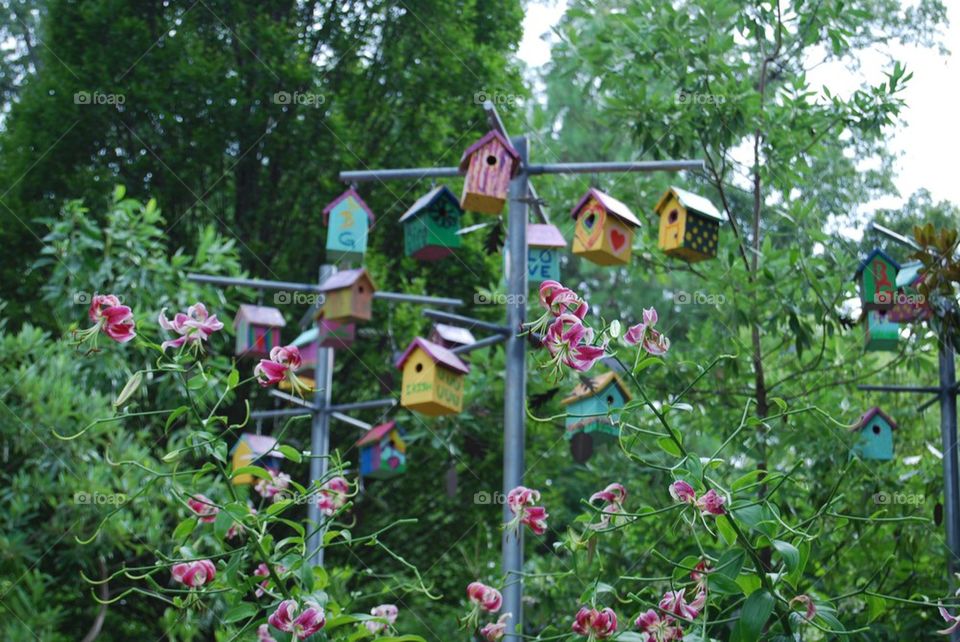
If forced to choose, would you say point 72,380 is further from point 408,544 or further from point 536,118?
point 536,118

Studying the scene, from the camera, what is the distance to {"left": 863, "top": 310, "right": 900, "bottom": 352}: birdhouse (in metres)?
5.61

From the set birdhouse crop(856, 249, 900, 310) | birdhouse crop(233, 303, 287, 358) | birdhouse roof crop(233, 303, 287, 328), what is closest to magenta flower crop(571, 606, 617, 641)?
birdhouse crop(856, 249, 900, 310)

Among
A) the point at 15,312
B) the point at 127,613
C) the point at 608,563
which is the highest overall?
the point at 15,312

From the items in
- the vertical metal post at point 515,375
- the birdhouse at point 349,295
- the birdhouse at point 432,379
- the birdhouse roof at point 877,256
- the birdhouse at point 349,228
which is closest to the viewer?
the vertical metal post at point 515,375

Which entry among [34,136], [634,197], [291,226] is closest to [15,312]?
[34,136]

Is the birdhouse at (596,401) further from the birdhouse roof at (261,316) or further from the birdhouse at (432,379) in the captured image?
the birdhouse roof at (261,316)

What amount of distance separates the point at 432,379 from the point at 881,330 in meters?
2.15

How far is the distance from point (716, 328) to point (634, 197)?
1.02 metres

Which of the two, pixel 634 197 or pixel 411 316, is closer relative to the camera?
pixel 634 197

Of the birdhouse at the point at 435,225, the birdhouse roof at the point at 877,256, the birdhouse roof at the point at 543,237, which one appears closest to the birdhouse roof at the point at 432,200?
the birdhouse at the point at 435,225

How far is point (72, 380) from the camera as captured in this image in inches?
320

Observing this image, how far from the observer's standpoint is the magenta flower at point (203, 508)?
9.38 feet

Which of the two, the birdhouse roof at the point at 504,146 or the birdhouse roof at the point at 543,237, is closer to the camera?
the birdhouse roof at the point at 504,146

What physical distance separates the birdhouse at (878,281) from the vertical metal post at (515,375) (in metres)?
1.65
